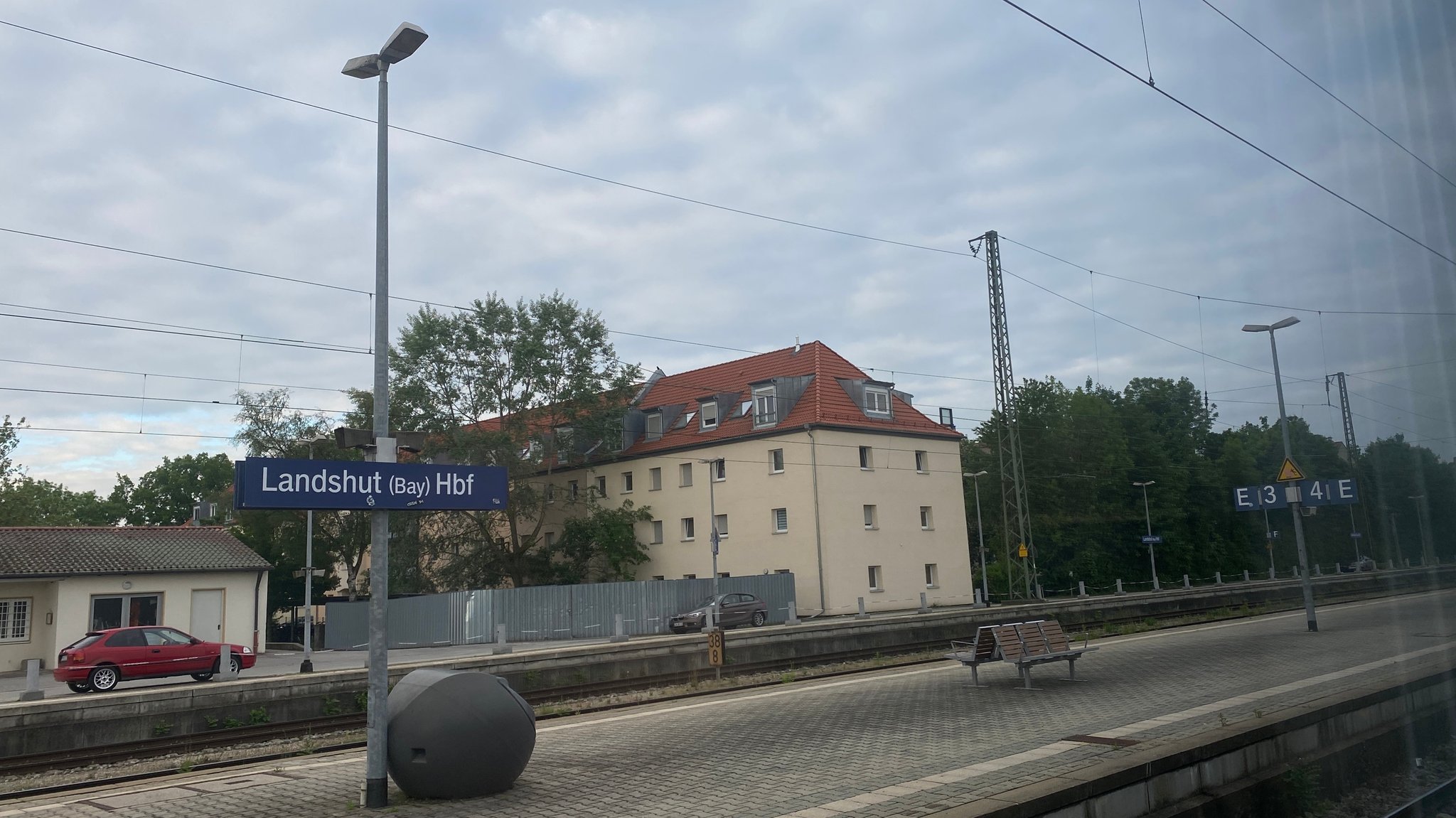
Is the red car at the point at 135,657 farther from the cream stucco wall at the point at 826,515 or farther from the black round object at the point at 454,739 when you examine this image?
the cream stucco wall at the point at 826,515

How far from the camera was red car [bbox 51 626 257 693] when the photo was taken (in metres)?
21.8

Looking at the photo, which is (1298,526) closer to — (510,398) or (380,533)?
(380,533)

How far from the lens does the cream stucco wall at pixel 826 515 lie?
40.9 m

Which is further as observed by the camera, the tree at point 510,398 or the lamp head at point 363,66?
the tree at point 510,398

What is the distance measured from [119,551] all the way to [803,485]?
26312 millimetres

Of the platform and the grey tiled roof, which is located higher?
the grey tiled roof

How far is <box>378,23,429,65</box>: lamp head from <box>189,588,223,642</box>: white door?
33522 millimetres

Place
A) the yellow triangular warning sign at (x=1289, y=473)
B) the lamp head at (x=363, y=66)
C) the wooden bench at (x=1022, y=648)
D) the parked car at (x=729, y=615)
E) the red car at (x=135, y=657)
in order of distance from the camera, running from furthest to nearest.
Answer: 1. the parked car at (x=729, y=615)
2. the yellow triangular warning sign at (x=1289, y=473)
3. the red car at (x=135, y=657)
4. the wooden bench at (x=1022, y=648)
5. the lamp head at (x=363, y=66)

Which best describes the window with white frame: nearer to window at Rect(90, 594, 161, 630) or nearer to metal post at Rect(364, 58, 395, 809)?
window at Rect(90, 594, 161, 630)

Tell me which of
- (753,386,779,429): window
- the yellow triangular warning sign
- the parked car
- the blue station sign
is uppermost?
(753,386,779,429): window

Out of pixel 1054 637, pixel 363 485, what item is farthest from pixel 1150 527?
pixel 363 485

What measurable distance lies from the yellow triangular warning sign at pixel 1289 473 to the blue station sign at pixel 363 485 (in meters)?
19.7

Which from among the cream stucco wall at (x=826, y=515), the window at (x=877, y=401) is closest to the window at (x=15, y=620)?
the cream stucco wall at (x=826, y=515)

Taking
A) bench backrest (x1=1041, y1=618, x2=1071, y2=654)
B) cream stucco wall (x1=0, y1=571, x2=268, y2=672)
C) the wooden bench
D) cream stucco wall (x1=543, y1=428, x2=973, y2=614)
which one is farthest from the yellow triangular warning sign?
cream stucco wall (x1=0, y1=571, x2=268, y2=672)
